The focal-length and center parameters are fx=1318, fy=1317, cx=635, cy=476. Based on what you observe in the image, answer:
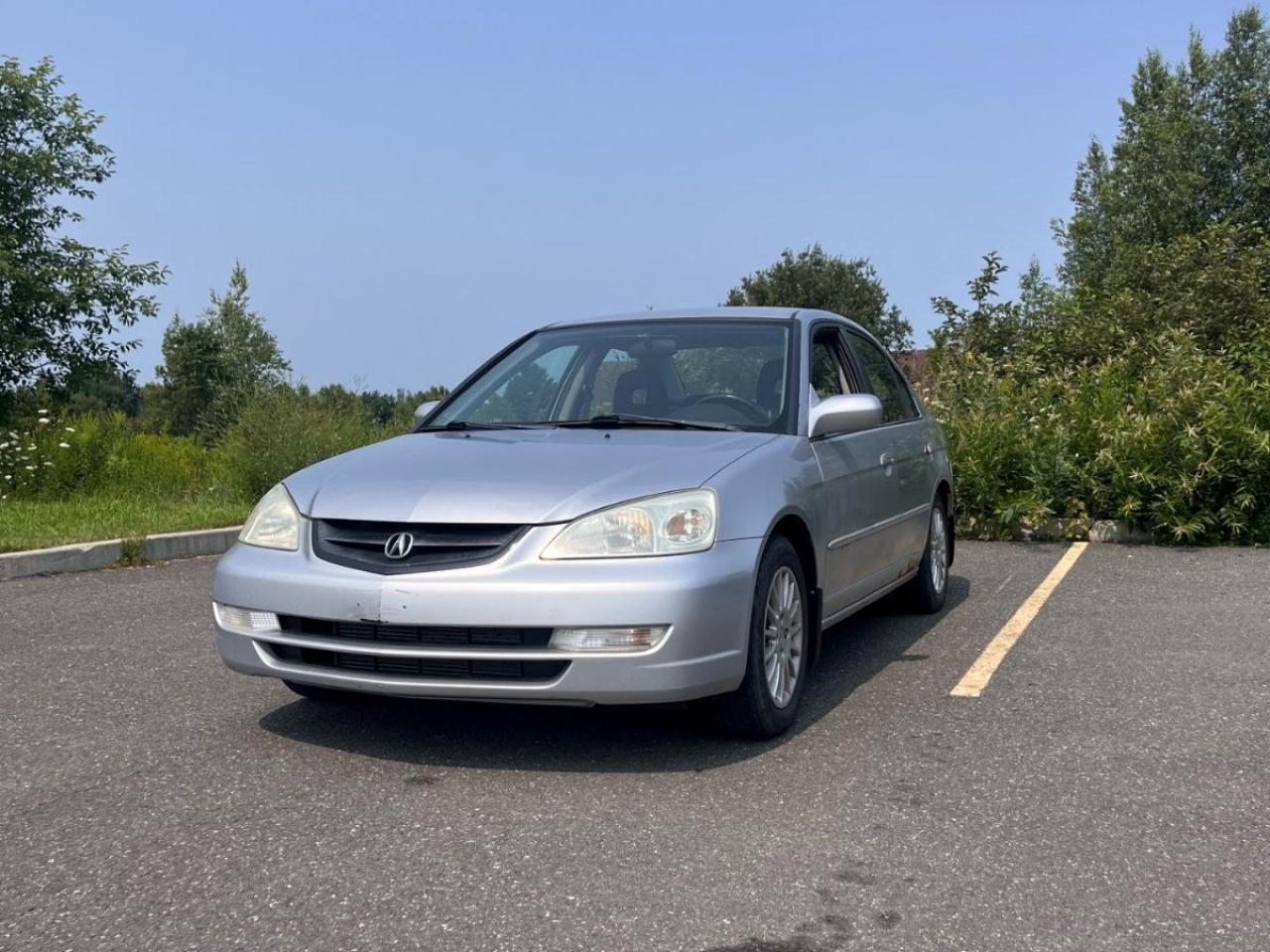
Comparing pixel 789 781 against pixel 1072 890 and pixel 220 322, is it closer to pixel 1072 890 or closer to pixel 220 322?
pixel 1072 890

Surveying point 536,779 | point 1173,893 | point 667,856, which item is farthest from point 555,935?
point 1173,893

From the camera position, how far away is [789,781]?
4.18m

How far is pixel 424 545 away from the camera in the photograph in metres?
4.21

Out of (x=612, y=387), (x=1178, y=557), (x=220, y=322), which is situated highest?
(x=220, y=322)

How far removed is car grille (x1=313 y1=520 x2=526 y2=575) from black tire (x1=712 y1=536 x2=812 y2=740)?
870 millimetres

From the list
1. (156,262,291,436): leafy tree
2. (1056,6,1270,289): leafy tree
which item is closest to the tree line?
(1056,6,1270,289): leafy tree

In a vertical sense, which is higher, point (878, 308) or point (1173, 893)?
point (878, 308)

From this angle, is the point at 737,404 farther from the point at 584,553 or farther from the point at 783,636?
the point at 584,553

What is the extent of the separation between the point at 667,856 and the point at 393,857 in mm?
733

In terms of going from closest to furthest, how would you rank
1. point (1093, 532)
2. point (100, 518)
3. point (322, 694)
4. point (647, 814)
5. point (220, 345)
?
point (647, 814) < point (322, 694) < point (100, 518) < point (1093, 532) < point (220, 345)

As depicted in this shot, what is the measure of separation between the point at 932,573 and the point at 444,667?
379 cm

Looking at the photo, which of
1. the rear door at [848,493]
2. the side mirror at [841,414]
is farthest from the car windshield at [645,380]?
the rear door at [848,493]

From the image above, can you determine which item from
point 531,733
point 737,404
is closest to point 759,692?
point 531,733

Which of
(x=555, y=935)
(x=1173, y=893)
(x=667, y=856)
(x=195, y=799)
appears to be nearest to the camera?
(x=555, y=935)
